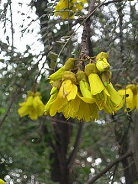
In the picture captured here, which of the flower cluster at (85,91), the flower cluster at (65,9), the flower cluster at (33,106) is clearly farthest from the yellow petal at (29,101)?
the flower cluster at (85,91)

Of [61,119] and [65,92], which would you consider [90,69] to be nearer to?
[65,92]

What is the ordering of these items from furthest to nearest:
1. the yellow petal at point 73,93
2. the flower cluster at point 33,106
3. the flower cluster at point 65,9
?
the flower cluster at point 33,106 → the flower cluster at point 65,9 → the yellow petal at point 73,93

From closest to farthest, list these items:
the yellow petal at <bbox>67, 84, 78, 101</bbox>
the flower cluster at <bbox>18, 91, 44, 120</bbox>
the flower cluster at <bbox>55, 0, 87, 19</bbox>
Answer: the yellow petal at <bbox>67, 84, 78, 101</bbox>
the flower cluster at <bbox>55, 0, 87, 19</bbox>
the flower cluster at <bbox>18, 91, 44, 120</bbox>

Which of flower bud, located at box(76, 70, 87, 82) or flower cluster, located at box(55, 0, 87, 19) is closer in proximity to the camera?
flower bud, located at box(76, 70, 87, 82)

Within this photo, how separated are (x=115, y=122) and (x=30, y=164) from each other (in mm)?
1459

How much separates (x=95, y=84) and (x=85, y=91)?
0.03 metres

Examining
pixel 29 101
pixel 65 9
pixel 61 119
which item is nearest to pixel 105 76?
pixel 65 9

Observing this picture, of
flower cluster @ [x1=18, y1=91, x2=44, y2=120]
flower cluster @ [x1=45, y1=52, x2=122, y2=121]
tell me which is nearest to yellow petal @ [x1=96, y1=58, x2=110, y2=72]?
flower cluster @ [x1=45, y1=52, x2=122, y2=121]

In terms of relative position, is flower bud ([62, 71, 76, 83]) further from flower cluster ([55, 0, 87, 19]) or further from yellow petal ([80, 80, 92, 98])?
flower cluster ([55, 0, 87, 19])

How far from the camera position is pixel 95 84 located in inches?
38.9

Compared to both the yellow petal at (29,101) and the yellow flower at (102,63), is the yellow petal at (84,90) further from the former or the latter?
the yellow petal at (29,101)

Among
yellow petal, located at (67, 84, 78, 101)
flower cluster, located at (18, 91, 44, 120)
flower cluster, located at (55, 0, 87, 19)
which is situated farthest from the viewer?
flower cluster, located at (18, 91, 44, 120)

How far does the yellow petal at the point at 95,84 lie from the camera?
98 centimetres

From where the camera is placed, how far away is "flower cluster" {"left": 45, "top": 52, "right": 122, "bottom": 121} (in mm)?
988
